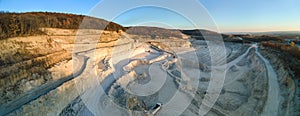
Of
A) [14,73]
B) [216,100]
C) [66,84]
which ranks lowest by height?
[216,100]

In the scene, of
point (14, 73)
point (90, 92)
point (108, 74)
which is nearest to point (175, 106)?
point (90, 92)

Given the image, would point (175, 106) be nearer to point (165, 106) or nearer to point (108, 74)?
point (165, 106)

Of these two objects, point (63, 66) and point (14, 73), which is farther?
point (63, 66)

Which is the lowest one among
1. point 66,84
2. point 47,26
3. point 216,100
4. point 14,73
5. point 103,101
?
point 216,100

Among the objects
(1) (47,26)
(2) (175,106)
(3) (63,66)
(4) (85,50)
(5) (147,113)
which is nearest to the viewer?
(5) (147,113)

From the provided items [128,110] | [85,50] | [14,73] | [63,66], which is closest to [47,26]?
[85,50]

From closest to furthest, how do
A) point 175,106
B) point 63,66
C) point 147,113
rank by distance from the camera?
point 147,113
point 175,106
point 63,66

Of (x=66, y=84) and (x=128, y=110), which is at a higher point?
(x=66, y=84)

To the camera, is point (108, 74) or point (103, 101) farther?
point (108, 74)

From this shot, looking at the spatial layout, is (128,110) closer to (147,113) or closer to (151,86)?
(147,113)
